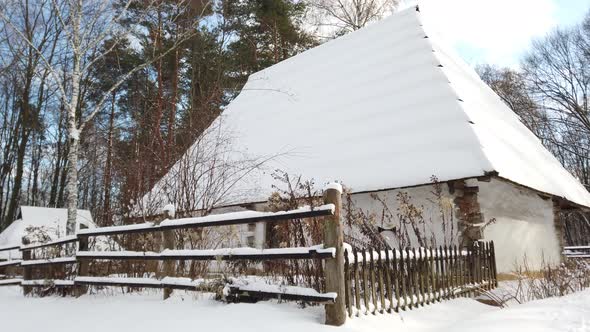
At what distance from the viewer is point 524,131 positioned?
1170 centimetres

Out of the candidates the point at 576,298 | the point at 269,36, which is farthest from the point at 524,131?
the point at 269,36

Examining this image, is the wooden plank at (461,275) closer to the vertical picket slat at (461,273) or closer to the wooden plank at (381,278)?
the vertical picket slat at (461,273)

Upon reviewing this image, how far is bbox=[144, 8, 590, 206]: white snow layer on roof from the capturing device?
7469mm

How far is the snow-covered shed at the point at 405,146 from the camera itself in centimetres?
737

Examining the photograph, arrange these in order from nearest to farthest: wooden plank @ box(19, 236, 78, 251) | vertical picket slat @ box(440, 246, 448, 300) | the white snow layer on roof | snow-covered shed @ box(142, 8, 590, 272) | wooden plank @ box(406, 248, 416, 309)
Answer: wooden plank @ box(406, 248, 416, 309) → vertical picket slat @ box(440, 246, 448, 300) → wooden plank @ box(19, 236, 78, 251) → snow-covered shed @ box(142, 8, 590, 272) → the white snow layer on roof

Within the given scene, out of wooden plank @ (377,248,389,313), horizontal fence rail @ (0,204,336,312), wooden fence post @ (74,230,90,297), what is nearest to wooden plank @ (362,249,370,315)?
wooden plank @ (377,248,389,313)

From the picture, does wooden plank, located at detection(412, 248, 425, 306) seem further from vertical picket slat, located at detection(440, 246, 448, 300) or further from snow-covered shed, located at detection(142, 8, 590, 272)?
snow-covered shed, located at detection(142, 8, 590, 272)

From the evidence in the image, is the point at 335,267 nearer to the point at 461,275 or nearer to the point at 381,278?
the point at 381,278

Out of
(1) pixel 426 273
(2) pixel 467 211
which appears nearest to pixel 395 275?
(1) pixel 426 273

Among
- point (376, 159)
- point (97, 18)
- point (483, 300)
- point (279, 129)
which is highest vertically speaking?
point (97, 18)

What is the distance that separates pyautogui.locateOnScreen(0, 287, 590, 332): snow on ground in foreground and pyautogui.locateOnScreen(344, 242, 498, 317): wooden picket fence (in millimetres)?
132

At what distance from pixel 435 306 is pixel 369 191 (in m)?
2.91

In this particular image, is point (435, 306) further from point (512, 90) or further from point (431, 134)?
point (512, 90)

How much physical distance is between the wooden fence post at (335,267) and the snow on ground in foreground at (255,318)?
4.3 inches
